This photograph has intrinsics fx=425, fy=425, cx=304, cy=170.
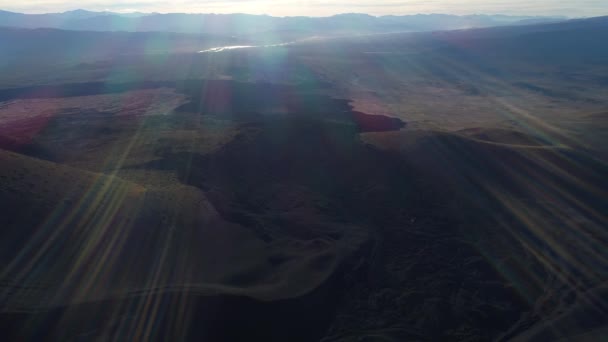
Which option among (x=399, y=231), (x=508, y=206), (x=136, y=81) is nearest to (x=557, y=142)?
(x=508, y=206)

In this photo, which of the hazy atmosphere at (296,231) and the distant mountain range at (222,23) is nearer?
the hazy atmosphere at (296,231)

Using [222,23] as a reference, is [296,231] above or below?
below

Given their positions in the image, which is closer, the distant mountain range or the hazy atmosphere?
the hazy atmosphere

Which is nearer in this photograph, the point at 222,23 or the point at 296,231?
the point at 296,231

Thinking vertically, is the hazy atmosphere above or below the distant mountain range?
below

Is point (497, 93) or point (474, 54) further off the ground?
point (474, 54)

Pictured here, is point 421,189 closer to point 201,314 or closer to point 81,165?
point 201,314

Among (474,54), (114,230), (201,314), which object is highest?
(474,54)

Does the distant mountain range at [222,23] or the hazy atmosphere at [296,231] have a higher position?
the distant mountain range at [222,23]
